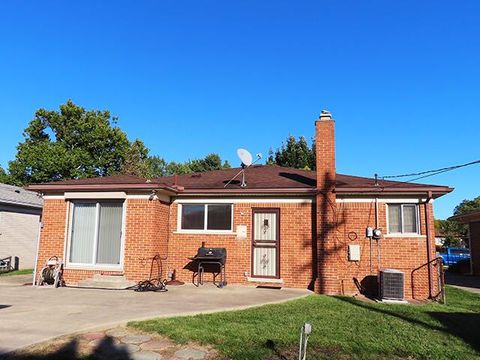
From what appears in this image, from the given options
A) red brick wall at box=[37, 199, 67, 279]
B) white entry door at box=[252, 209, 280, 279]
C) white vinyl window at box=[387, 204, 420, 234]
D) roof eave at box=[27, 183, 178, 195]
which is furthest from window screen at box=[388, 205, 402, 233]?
red brick wall at box=[37, 199, 67, 279]

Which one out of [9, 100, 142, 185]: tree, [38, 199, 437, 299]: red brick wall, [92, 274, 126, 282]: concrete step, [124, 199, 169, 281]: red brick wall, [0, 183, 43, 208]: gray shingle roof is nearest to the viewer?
[38, 199, 437, 299]: red brick wall

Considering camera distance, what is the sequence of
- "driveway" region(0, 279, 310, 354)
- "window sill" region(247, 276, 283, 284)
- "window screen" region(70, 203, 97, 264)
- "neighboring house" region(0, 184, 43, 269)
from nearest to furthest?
"driveway" region(0, 279, 310, 354) < "window sill" region(247, 276, 283, 284) < "window screen" region(70, 203, 97, 264) < "neighboring house" region(0, 184, 43, 269)

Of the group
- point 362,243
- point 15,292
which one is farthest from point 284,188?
point 15,292

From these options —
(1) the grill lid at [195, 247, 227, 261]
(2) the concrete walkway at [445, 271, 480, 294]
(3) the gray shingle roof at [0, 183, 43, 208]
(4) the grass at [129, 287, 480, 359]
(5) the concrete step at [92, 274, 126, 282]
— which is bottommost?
(2) the concrete walkway at [445, 271, 480, 294]

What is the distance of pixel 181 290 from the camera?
1093 centimetres

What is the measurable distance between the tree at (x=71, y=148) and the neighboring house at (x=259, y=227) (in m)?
22.6

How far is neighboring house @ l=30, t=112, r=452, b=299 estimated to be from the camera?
11.3m

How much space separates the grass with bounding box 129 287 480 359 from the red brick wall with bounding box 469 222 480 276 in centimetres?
1261

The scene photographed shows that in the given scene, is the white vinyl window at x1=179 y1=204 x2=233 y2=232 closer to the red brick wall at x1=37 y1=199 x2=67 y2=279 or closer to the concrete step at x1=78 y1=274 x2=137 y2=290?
the concrete step at x1=78 y1=274 x2=137 y2=290

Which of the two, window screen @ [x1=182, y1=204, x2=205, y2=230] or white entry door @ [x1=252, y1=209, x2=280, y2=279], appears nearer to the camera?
white entry door @ [x1=252, y1=209, x2=280, y2=279]

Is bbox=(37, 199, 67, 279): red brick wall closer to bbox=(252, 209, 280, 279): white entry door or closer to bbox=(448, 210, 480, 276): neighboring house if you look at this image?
bbox=(252, 209, 280, 279): white entry door

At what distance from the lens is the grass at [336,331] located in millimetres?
5465

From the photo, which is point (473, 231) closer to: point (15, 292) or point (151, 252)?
point (151, 252)

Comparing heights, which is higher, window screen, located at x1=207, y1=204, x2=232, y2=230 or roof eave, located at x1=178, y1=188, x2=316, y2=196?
roof eave, located at x1=178, y1=188, x2=316, y2=196
